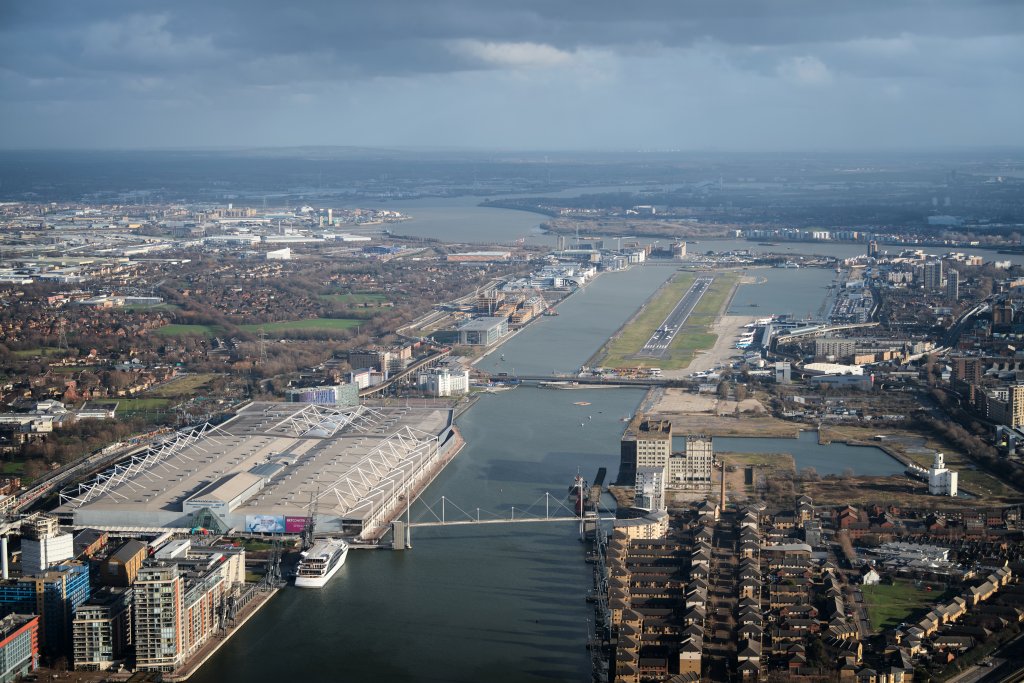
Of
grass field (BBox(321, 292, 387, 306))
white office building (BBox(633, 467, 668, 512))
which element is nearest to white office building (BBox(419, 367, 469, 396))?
white office building (BBox(633, 467, 668, 512))

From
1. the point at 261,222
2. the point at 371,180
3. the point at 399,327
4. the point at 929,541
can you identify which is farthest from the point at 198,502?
the point at 371,180

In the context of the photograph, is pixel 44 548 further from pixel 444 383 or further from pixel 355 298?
pixel 355 298

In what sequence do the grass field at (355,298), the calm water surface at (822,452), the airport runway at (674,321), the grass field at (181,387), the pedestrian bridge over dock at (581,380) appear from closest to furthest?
the calm water surface at (822,452)
the grass field at (181,387)
the pedestrian bridge over dock at (581,380)
the airport runway at (674,321)
the grass field at (355,298)

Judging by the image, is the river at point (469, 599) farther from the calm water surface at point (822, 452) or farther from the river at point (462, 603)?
the calm water surface at point (822, 452)

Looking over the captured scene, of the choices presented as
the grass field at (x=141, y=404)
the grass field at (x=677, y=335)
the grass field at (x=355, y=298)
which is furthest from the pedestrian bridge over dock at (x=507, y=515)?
the grass field at (x=355, y=298)

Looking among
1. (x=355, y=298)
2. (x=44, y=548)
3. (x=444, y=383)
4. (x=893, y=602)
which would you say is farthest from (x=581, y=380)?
(x=44, y=548)

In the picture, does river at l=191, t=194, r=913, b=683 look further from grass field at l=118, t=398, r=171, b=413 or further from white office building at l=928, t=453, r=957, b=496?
grass field at l=118, t=398, r=171, b=413

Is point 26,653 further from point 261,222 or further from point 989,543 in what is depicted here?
point 261,222
